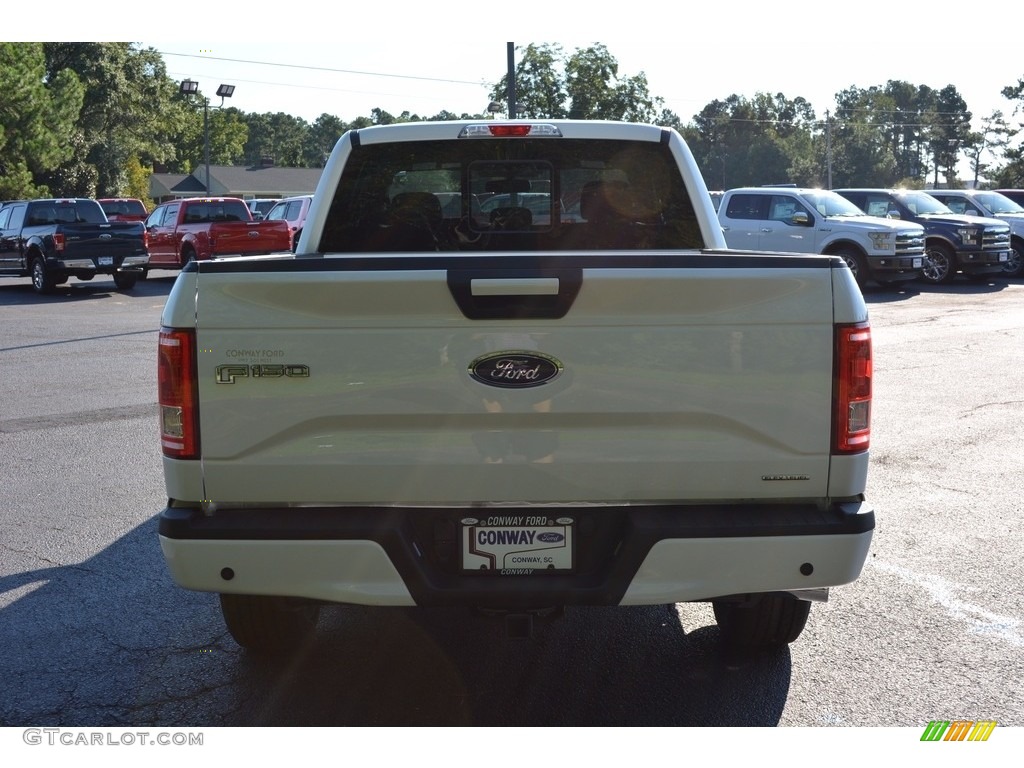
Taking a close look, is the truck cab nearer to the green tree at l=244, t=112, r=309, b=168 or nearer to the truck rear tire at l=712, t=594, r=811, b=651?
the truck rear tire at l=712, t=594, r=811, b=651

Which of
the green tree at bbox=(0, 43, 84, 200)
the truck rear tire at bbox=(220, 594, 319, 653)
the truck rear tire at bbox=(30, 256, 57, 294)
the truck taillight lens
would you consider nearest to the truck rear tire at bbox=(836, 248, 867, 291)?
the truck rear tire at bbox=(30, 256, 57, 294)

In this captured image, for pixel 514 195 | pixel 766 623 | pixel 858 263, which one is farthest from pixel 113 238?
pixel 766 623

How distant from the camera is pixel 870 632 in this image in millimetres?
4703

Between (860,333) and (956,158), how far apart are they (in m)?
165

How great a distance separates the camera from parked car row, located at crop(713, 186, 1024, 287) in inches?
831

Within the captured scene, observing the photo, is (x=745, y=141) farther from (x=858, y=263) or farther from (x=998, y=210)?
(x=858, y=263)

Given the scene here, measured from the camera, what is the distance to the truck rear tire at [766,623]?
429cm

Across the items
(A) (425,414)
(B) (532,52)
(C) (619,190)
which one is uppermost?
(B) (532,52)

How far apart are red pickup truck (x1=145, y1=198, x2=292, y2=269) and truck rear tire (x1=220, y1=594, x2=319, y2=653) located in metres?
20.9

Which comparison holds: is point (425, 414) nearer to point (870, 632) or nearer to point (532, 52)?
point (870, 632)

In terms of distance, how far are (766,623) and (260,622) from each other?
6.29 feet

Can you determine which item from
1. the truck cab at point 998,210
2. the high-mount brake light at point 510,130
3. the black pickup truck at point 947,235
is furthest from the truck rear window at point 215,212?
the high-mount brake light at point 510,130
